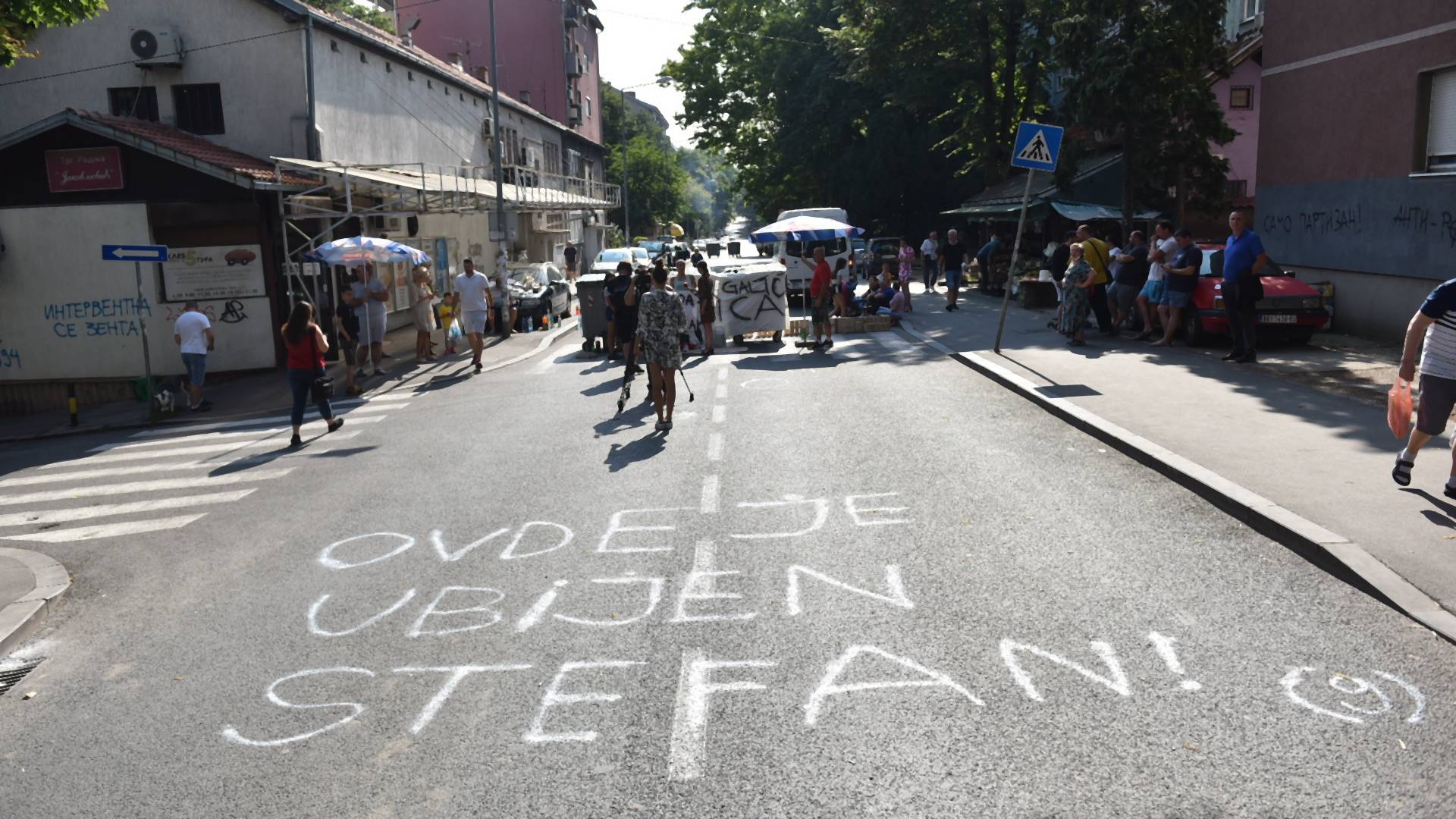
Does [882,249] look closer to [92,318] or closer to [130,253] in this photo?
[92,318]

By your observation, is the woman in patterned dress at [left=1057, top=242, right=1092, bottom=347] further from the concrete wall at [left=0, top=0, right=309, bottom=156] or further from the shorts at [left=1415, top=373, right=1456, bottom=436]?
the concrete wall at [left=0, top=0, right=309, bottom=156]

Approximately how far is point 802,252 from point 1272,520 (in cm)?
2427

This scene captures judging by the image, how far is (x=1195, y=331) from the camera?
1664 centimetres

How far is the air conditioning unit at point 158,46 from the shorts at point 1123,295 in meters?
19.1

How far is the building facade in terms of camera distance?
1617cm

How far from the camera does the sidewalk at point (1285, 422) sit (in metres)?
7.19

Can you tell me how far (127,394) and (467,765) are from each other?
64.9 feet

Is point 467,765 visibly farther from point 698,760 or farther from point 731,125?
point 731,125

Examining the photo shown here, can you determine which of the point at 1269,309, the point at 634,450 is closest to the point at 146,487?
the point at 634,450

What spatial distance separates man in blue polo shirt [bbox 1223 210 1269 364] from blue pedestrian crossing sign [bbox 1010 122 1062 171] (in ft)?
7.73

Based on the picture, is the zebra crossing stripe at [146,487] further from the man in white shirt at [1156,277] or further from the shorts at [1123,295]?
the shorts at [1123,295]

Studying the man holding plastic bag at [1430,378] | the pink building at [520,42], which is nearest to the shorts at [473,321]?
the man holding plastic bag at [1430,378]

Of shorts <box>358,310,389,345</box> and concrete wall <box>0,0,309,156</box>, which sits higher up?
concrete wall <box>0,0,309,156</box>

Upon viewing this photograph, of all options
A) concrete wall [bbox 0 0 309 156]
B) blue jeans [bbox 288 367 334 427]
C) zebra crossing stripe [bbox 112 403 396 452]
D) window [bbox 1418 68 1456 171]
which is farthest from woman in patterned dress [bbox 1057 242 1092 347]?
concrete wall [bbox 0 0 309 156]
